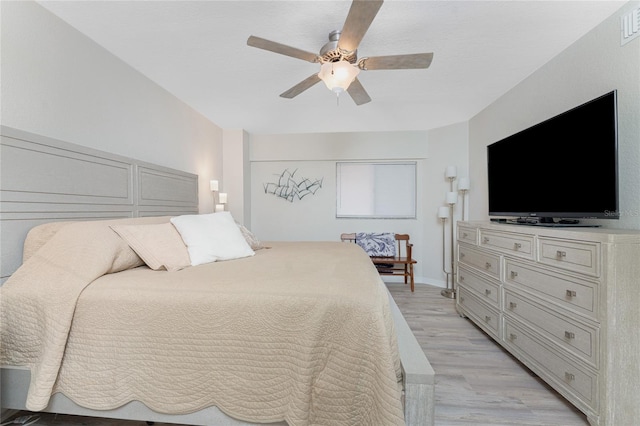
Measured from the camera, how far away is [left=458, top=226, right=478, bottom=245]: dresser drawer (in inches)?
91.7

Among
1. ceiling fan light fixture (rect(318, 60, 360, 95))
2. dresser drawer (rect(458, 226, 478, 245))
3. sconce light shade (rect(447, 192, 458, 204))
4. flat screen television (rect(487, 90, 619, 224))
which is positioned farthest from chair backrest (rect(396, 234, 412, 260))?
ceiling fan light fixture (rect(318, 60, 360, 95))

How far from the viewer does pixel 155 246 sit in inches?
57.5

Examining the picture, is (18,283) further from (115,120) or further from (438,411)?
(438,411)

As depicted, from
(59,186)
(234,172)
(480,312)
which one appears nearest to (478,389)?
(480,312)

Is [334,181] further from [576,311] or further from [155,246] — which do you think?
[576,311]

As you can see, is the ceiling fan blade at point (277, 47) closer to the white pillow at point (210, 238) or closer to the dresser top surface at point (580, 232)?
the white pillow at point (210, 238)

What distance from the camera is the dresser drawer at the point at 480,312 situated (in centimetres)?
201

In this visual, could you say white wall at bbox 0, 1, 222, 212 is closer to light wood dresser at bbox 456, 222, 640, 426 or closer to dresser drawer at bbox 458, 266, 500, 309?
light wood dresser at bbox 456, 222, 640, 426

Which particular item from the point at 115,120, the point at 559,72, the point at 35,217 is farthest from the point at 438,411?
the point at 115,120

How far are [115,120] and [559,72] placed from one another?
355 cm

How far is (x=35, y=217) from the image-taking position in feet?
4.73

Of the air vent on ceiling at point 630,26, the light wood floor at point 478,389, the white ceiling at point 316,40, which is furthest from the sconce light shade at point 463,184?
the air vent on ceiling at point 630,26

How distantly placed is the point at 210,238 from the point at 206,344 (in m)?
0.80

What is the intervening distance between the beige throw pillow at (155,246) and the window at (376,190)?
9.32 feet
